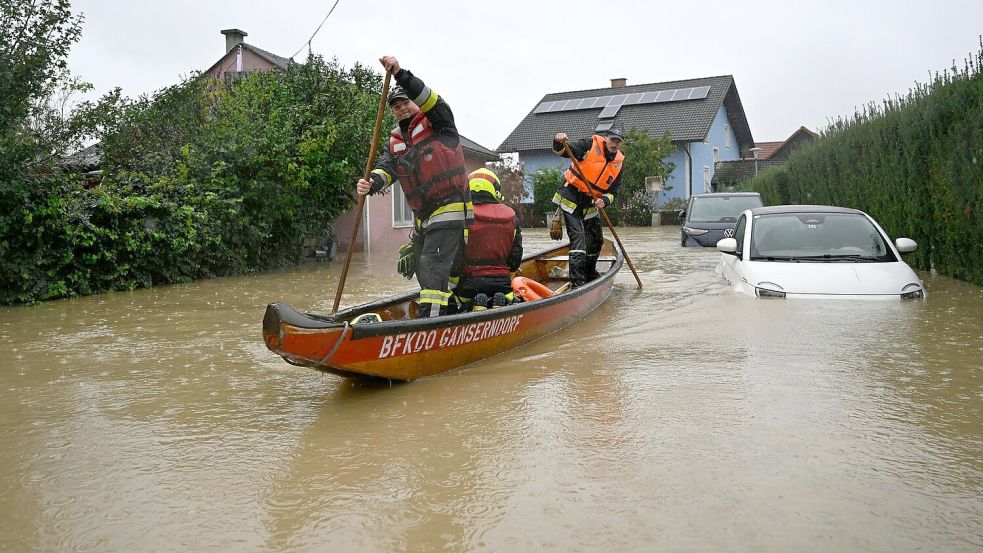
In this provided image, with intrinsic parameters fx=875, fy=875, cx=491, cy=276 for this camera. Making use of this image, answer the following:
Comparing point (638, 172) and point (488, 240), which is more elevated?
point (638, 172)

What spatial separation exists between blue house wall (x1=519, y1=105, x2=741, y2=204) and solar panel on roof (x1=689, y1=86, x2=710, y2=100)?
143 cm

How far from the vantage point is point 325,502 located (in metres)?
3.83

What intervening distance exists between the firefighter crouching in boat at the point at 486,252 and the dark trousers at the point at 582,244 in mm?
2490

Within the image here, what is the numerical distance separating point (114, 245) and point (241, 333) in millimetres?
4890

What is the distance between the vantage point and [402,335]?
574 centimetres

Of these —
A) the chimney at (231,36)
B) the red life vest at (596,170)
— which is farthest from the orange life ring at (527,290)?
the chimney at (231,36)

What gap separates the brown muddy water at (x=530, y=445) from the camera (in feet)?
11.5

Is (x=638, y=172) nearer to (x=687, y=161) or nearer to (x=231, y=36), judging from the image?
(x=687, y=161)

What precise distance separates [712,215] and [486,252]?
538 inches

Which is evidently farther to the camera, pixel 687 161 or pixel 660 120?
pixel 660 120

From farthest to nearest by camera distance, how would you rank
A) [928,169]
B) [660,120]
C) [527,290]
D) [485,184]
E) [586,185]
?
[660,120], [928,169], [586,185], [527,290], [485,184]

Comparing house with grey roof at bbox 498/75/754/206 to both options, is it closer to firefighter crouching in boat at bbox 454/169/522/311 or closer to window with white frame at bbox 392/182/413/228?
window with white frame at bbox 392/182/413/228

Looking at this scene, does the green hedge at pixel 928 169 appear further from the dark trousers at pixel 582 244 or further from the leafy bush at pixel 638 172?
the leafy bush at pixel 638 172

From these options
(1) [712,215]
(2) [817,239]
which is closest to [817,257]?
(2) [817,239]
